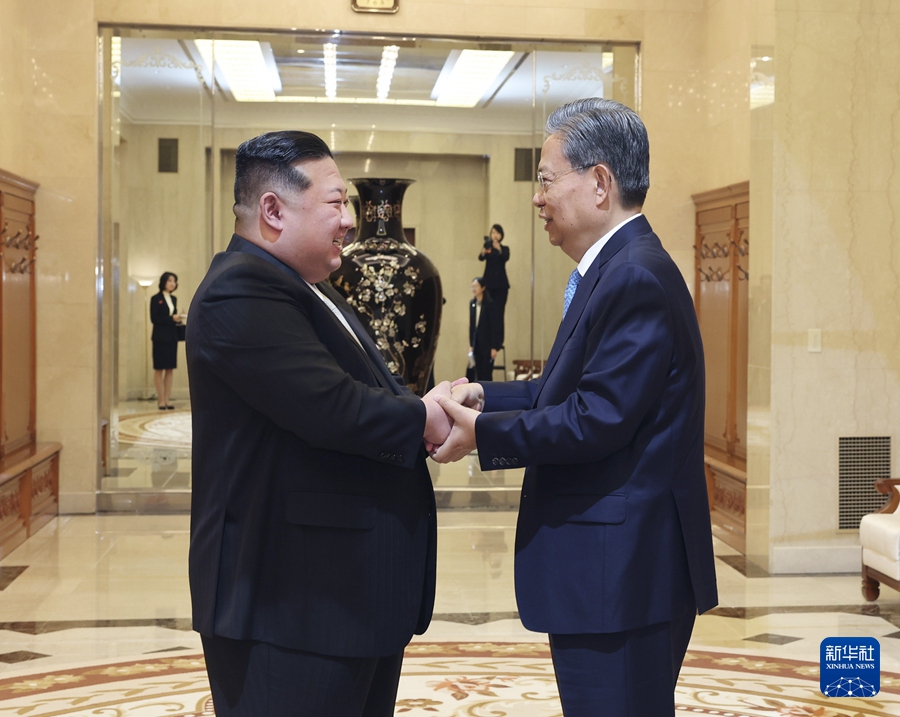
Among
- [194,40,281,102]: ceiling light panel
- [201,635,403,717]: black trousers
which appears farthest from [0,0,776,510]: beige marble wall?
[201,635,403,717]: black trousers

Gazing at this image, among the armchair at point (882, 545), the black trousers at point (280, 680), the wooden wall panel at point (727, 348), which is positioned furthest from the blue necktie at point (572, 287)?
the wooden wall panel at point (727, 348)

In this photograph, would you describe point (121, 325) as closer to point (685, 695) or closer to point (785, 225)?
point (785, 225)

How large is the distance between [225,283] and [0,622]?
3609 mm

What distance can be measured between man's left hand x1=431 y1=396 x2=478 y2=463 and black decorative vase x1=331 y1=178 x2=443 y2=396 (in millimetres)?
5078

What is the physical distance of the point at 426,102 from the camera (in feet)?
26.2

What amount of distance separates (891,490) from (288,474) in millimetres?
4232

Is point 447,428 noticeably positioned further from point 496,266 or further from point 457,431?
point 496,266

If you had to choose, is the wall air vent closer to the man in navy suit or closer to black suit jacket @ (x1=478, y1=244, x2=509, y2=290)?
black suit jacket @ (x1=478, y1=244, x2=509, y2=290)

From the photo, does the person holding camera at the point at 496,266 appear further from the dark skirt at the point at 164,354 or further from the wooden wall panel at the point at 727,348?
the dark skirt at the point at 164,354

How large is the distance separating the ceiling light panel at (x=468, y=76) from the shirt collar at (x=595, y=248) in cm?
587

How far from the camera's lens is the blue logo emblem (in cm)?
380

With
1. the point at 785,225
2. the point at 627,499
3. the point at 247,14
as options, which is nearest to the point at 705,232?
the point at 785,225

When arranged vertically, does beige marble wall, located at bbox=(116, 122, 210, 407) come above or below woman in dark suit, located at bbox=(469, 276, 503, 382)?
above

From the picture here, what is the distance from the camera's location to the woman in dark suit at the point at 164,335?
7.64 meters
